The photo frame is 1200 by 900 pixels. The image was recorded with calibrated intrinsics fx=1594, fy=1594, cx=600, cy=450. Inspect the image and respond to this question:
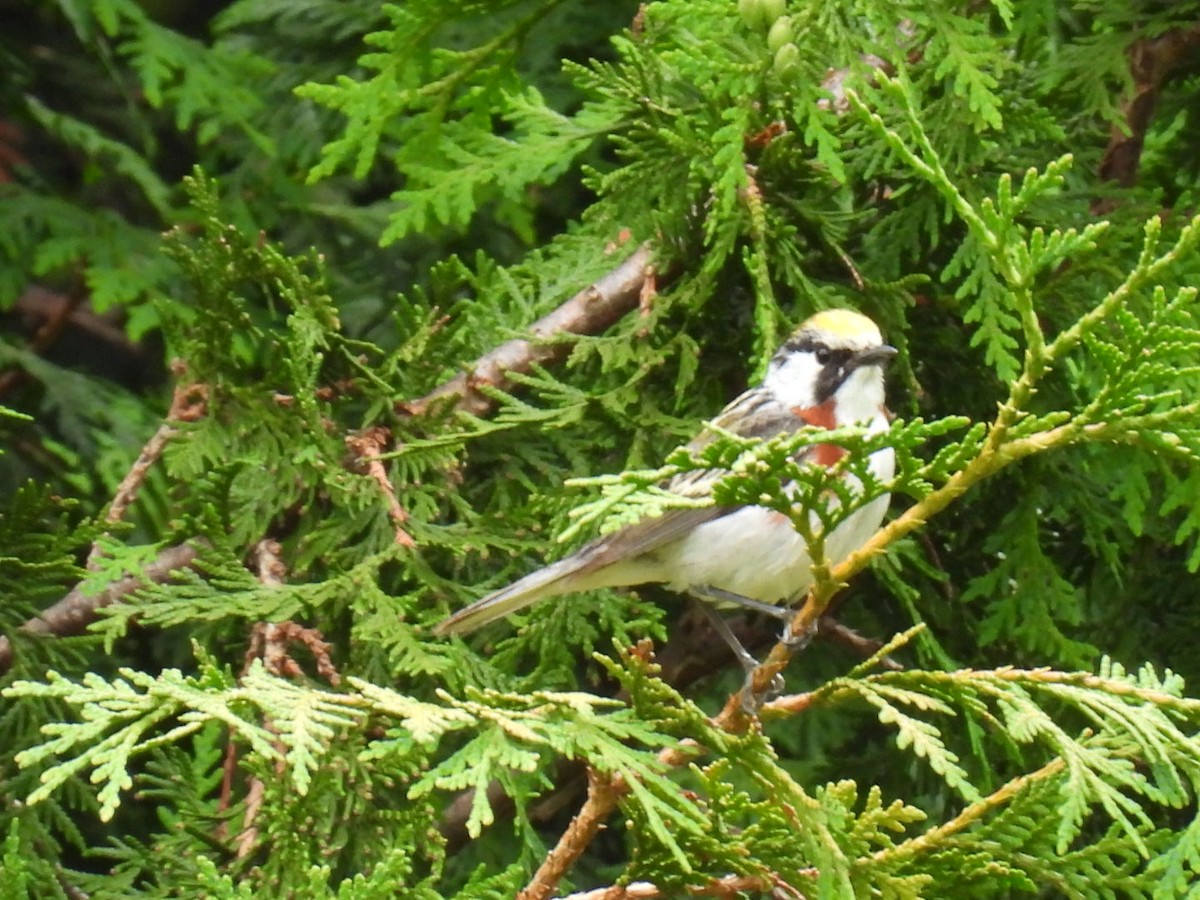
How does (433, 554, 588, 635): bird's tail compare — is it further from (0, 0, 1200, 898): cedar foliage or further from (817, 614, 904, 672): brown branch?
(817, 614, 904, 672): brown branch

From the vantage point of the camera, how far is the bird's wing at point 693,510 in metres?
2.74

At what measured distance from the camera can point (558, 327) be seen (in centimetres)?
297

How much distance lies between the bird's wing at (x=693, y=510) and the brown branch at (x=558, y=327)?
29 cm

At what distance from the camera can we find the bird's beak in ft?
8.89

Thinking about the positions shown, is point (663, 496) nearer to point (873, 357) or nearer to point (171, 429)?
point (873, 357)

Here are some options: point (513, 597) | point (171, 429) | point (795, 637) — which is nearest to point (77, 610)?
point (171, 429)

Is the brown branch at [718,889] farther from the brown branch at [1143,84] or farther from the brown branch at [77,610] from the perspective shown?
the brown branch at [1143,84]

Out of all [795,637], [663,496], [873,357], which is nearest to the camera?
[663,496]

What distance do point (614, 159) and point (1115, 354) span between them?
2.72 meters

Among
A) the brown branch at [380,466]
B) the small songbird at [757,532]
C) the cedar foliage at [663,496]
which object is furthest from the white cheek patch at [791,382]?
the brown branch at [380,466]

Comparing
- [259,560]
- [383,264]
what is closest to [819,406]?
[259,560]

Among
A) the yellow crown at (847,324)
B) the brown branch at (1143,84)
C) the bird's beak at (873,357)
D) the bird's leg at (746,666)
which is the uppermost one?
the brown branch at (1143,84)

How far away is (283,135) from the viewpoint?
14.9 ft

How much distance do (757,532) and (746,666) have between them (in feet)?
0.82
